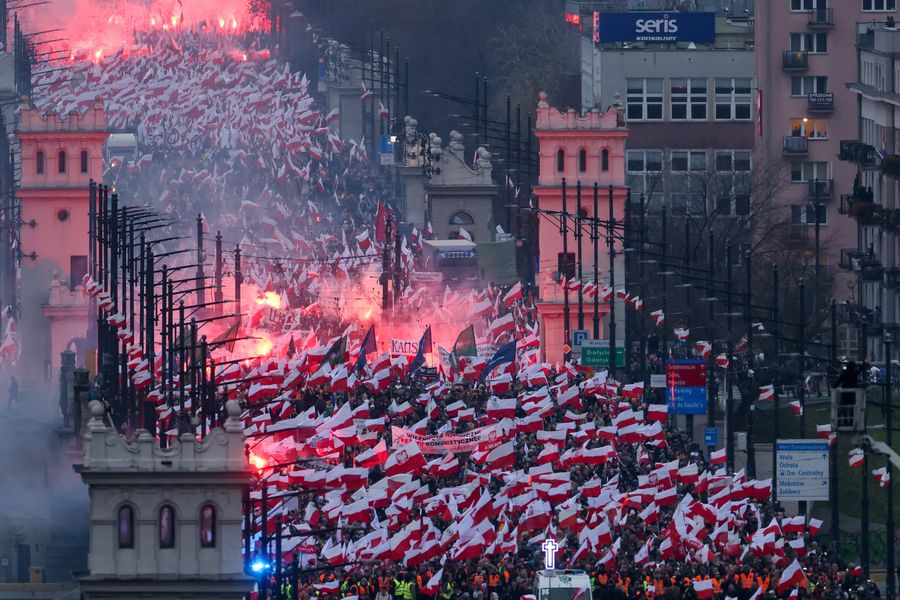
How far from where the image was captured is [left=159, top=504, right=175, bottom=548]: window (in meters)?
76.9

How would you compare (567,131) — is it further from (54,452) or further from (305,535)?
(305,535)

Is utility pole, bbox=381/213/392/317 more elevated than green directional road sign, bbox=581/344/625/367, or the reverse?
utility pole, bbox=381/213/392/317

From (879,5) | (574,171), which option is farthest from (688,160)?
(574,171)

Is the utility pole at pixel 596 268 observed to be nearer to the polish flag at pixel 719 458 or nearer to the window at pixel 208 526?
the polish flag at pixel 719 458

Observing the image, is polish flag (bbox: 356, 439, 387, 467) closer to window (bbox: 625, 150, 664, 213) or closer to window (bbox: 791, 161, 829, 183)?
window (bbox: 625, 150, 664, 213)

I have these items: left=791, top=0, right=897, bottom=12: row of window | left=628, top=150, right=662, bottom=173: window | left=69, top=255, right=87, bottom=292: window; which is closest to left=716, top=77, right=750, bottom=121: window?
left=628, top=150, right=662, bottom=173: window

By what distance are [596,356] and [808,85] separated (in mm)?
39709

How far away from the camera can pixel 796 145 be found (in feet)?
493

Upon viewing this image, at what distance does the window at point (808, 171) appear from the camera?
14925 centimetres

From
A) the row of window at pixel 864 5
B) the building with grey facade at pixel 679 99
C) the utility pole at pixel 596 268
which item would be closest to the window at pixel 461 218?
the building with grey facade at pixel 679 99

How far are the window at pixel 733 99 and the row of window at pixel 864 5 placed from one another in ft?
25.8

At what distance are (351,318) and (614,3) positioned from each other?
54.8 m

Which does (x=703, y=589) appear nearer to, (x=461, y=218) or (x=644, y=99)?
(x=461, y=218)

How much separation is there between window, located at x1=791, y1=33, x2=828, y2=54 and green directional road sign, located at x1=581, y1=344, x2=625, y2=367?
125 ft
